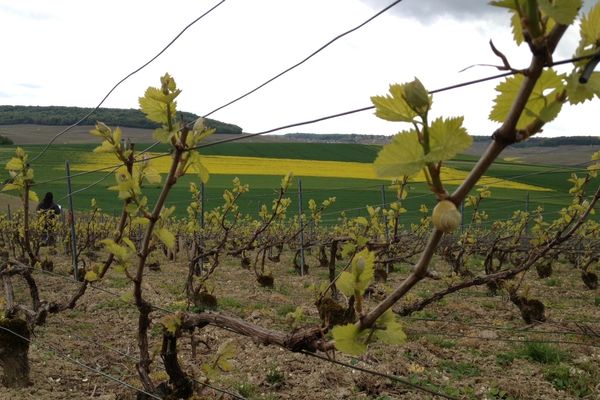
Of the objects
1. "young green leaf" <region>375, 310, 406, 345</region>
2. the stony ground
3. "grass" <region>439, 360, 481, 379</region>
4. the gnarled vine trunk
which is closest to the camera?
"young green leaf" <region>375, 310, 406, 345</region>

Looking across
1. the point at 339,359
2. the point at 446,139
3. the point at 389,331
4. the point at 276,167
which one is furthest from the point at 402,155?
the point at 276,167

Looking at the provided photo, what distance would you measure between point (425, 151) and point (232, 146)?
1893 inches

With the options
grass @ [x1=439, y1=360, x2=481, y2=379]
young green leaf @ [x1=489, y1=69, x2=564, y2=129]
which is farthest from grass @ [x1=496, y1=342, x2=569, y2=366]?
young green leaf @ [x1=489, y1=69, x2=564, y2=129]

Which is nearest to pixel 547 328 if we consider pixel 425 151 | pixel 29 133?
pixel 425 151

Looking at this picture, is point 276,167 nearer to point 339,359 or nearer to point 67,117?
point 67,117

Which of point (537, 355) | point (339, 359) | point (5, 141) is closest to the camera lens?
point (339, 359)

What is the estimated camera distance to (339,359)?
4.84m

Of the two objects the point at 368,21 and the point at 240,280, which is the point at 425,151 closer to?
the point at 368,21

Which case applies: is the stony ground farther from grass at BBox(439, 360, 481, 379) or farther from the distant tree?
the distant tree

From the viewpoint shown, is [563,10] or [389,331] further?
[389,331]

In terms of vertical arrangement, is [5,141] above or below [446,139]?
above

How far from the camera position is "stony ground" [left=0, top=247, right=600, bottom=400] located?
4.07 meters

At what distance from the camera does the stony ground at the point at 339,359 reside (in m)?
4.07

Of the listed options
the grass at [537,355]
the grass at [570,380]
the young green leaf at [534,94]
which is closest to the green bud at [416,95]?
the young green leaf at [534,94]
